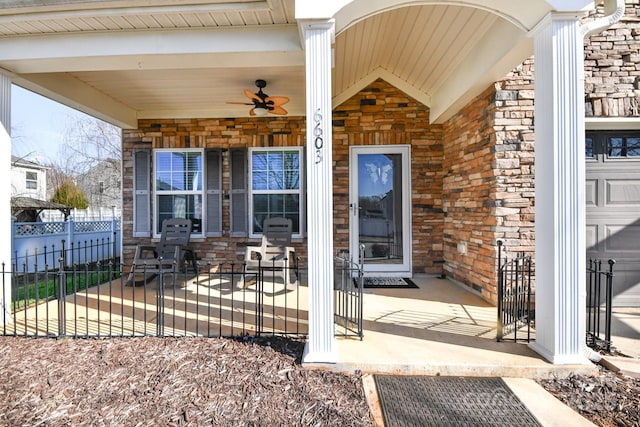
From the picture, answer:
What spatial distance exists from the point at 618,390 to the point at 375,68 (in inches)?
181

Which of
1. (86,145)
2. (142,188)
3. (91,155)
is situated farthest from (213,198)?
(86,145)

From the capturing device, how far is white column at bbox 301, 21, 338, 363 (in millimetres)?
2537

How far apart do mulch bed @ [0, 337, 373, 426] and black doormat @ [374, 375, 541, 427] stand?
0.66 feet

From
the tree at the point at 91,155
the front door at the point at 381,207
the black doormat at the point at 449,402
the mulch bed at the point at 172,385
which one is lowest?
the black doormat at the point at 449,402

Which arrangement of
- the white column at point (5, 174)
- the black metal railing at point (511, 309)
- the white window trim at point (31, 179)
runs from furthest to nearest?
the white window trim at point (31, 179), the white column at point (5, 174), the black metal railing at point (511, 309)

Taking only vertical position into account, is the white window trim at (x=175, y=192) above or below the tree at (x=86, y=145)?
below

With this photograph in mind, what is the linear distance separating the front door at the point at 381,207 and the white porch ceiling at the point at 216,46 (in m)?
1.06

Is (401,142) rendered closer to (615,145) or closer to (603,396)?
(615,145)

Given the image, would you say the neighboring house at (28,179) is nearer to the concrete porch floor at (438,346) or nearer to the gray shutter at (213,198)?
the gray shutter at (213,198)

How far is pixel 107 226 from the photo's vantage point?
9.16 meters

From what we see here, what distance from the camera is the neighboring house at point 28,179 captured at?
14641 millimetres

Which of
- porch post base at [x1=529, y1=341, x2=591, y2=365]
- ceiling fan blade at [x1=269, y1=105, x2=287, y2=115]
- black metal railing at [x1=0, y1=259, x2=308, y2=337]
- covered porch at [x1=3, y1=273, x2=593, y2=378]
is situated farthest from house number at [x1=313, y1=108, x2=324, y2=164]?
ceiling fan blade at [x1=269, y1=105, x2=287, y2=115]

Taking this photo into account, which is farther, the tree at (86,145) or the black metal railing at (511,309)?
the tree at (86,145)

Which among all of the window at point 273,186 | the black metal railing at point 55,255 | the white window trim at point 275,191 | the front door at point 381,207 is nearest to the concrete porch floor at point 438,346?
the front door at point 381,207
